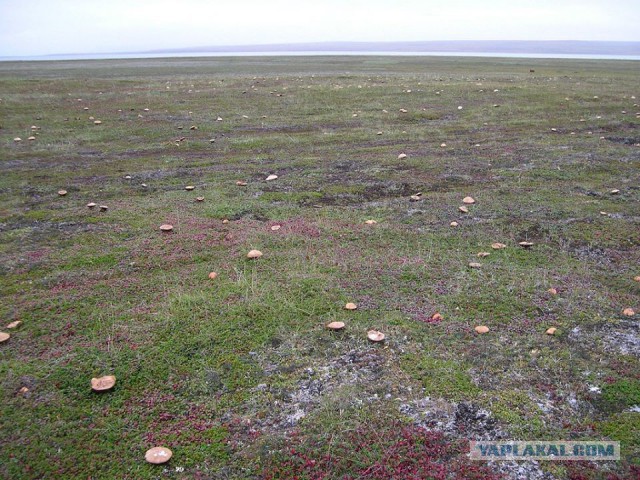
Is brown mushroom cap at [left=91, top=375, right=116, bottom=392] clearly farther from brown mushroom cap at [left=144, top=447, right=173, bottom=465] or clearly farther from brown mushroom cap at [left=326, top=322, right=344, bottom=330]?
brown mushroom cap at [left=326, top=322, right=344, bottom=330]

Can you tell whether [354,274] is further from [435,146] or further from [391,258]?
[435,146]

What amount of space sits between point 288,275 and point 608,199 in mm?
6313

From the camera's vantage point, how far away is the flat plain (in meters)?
3.52

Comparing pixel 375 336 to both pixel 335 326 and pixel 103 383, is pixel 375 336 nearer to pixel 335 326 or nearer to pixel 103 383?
pixel 335 326

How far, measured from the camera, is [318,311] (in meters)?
5.13

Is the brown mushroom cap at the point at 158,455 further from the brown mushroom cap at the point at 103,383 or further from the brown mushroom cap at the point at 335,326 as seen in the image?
the brown mushroom cap at the point at 335,326

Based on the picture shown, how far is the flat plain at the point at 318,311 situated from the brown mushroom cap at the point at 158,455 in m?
0.06

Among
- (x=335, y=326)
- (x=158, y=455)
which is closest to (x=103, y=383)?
(x=158, y=455)

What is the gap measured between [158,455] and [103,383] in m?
1.03

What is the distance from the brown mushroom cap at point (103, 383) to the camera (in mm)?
3965

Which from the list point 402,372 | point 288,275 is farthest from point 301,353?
point 288,275

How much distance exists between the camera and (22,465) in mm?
3316

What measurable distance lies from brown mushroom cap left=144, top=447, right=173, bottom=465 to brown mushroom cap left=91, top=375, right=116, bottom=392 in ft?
2.85

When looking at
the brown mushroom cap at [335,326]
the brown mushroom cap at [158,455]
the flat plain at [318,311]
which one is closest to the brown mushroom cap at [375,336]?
the flat plain at [318,311]
